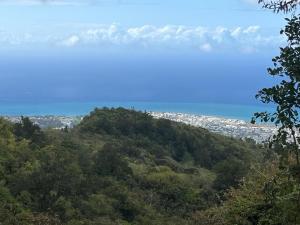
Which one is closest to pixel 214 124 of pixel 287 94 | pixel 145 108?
pixel 145 108

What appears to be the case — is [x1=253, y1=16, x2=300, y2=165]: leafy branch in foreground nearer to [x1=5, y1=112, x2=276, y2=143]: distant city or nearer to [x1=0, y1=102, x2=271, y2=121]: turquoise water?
[x1=5, y1=112, x2=276, y2=143]: distant city

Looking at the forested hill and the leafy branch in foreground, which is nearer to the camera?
the leafy branch in foreground

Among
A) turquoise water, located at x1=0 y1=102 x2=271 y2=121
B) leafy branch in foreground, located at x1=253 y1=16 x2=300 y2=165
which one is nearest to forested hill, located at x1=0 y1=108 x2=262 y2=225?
A: leafy branch in foreground, located at x1=253 y1=16 x2=300 y2=165

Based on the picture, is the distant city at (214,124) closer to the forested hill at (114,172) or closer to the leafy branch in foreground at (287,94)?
the forested hill at (114,172)

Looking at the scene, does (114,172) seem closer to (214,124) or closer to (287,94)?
(287,94)

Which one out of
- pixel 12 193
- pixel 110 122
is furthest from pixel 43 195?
pixel 110 122

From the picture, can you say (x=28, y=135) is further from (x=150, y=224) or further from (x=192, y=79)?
(x=192, y=79)

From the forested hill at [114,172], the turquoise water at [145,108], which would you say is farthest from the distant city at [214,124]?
the turquoise water at [145,108]
